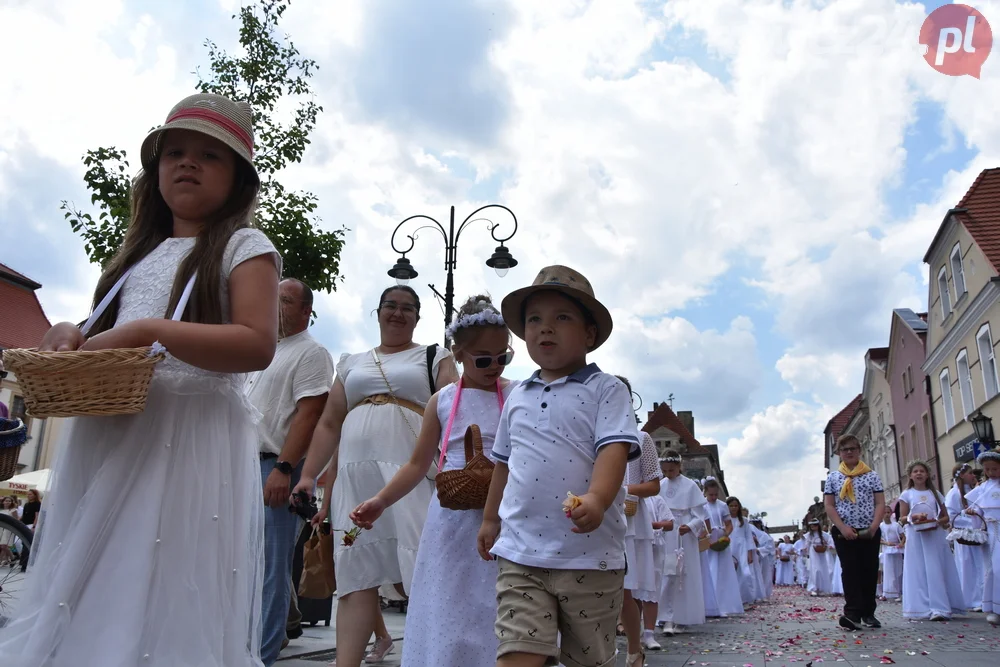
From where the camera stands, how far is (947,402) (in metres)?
30.1

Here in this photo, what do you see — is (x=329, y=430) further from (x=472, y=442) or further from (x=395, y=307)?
(x=472, y=442)

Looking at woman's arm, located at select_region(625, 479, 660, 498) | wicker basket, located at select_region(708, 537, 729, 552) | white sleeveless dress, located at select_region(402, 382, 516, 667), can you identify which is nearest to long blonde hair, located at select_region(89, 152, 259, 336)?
white sleeveless dress, located at select_region(402, 382, 516, 667)

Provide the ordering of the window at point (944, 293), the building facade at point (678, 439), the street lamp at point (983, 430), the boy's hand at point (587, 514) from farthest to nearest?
the building facade at point (678, 439), the window at point (944, 293), the street lamp at point (983, 430), the boy's hand at point (587, 514)

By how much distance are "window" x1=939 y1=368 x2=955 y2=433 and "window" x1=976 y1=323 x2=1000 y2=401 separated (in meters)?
4.41

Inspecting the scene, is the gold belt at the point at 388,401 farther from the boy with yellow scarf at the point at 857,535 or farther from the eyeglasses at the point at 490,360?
the boy with yellow scarf at the point at 857,535

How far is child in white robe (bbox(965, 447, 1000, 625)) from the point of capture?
11.2 meters

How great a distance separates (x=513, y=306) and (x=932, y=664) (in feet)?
14.9

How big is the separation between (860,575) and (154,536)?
908 centimetres

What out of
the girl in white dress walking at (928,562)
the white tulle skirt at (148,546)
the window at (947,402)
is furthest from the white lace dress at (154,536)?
the window at (947,402)

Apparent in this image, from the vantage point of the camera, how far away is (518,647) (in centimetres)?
312

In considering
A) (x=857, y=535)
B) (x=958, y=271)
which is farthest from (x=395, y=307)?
(x=958, y=271)

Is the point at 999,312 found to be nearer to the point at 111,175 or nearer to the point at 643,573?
the point at 643,573

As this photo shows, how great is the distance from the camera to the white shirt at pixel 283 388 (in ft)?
17.5

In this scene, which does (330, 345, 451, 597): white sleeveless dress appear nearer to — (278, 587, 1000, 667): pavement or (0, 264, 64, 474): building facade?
(278, 587, 1000, 667): pavement
